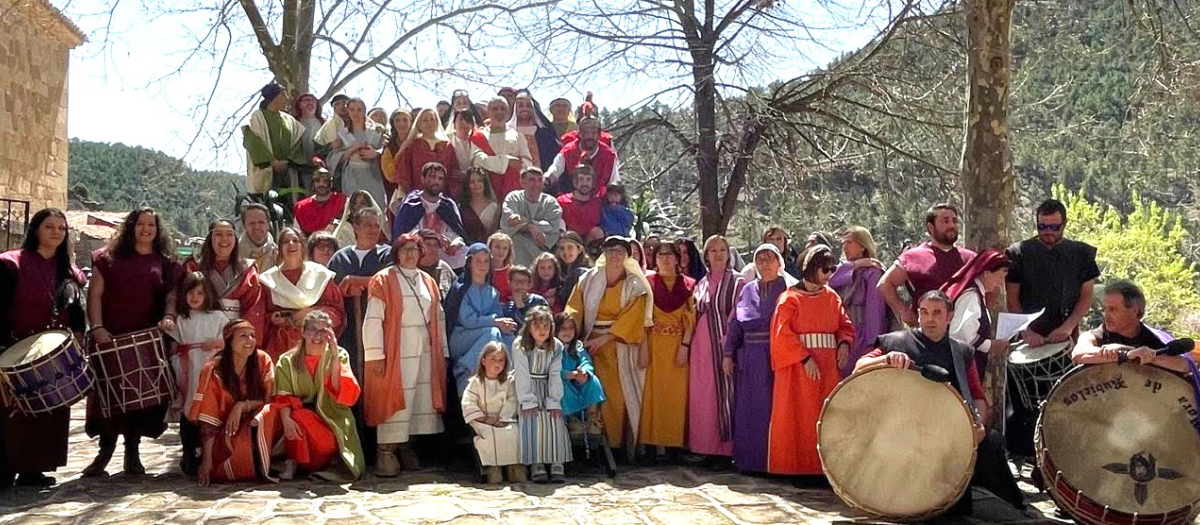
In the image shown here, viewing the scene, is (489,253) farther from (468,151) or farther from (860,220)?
(860,220)

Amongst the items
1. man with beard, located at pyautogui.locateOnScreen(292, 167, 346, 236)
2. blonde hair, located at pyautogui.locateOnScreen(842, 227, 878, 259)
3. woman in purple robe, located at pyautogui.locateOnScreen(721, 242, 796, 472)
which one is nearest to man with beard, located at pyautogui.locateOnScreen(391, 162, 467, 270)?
man with beard, located at pyautogui.locateOnScreen(292, 167, 346, 236)

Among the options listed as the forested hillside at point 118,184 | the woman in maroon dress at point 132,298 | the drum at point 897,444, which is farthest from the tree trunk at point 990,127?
the forested hillside at point 118,184

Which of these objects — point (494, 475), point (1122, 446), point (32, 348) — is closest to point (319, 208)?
point (32, 348)

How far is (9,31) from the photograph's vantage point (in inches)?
753

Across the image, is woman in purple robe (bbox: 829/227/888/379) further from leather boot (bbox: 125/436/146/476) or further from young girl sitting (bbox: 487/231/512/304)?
leather boot (bbox: 125/436/146/476)

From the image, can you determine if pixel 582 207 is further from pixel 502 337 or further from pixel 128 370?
pixel 128 370

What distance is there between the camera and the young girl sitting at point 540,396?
616 cm

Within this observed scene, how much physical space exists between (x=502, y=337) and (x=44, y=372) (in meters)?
2.59

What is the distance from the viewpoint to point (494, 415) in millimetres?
6207

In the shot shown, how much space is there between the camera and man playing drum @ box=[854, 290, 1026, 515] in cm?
511

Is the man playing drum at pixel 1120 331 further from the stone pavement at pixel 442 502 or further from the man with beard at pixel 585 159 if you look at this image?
the man with beard at pixel 585 159

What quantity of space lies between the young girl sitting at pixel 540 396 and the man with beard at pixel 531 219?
1.94m

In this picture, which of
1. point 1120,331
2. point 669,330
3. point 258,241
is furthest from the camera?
point 258,241

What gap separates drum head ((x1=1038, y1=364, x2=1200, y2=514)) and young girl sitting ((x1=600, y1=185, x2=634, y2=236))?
4509 millimetres
